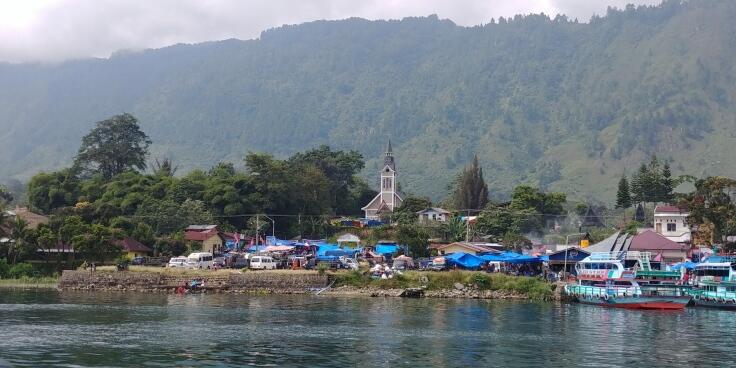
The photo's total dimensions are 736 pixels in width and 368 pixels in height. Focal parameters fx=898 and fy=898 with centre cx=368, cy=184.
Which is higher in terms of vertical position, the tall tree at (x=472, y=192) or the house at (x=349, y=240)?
the tall tree at (x=472, y=192)

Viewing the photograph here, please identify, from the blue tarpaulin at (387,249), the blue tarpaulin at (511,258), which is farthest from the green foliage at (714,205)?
the blue tarpaulin at (387,249)

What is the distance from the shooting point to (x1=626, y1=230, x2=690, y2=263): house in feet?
274

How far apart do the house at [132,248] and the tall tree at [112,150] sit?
46.2 meters

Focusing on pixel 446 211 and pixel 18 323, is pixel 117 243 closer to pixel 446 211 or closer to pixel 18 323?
pixel 18 323

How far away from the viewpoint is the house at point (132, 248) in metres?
83.5

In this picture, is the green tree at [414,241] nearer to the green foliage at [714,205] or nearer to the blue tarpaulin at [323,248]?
the blue tarpaulin at [323,248]

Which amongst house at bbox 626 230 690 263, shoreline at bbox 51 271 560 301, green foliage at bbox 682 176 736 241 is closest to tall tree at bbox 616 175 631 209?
house at bbox 626 230 690 263

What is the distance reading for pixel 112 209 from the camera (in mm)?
96938

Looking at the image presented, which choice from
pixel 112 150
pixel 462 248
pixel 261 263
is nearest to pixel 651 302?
pixel 462 248

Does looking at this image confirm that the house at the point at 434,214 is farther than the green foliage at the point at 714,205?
Yes

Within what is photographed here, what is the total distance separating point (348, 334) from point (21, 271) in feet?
151

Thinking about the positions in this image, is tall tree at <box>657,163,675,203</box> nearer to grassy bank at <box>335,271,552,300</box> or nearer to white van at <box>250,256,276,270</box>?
grassy bank at <box>335,271,552,300</box>

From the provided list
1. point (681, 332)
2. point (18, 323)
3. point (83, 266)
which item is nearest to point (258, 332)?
point (18, 323)

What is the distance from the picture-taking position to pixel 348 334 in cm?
4341
